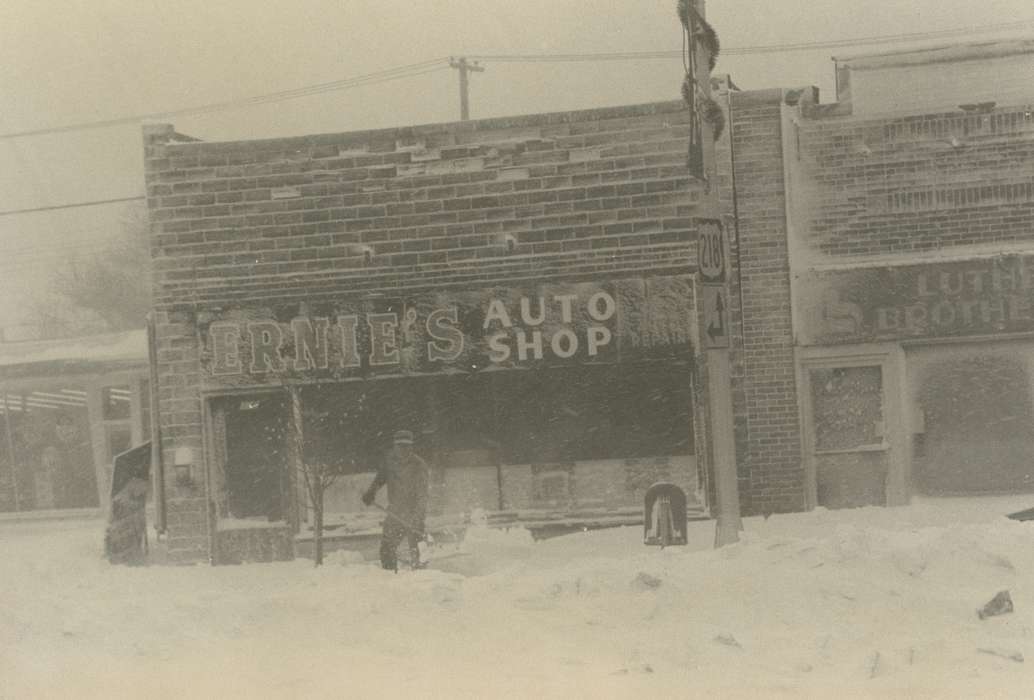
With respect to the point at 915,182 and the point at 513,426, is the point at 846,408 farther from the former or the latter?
the point at 513,426

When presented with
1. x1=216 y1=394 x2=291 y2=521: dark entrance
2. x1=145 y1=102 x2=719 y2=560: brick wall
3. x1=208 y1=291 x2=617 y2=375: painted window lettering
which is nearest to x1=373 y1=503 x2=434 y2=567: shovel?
x1=216 y1=394 x2=291 y2=521: dark entrance

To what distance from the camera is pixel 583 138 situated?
12164mm

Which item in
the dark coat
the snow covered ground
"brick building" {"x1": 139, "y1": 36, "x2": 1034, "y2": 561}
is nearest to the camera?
the snow covered ground

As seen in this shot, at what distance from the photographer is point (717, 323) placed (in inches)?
403

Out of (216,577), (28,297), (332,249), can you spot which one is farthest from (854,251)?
(28,297)

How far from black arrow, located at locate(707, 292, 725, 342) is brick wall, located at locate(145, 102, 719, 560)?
1.87 m

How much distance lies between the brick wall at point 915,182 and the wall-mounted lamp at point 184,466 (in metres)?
6.92

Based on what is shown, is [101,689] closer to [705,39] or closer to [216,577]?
[216,577]

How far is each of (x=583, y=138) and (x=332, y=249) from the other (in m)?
2.85

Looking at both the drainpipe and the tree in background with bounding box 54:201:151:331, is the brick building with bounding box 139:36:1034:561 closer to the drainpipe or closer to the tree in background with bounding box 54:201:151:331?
the drainpipe

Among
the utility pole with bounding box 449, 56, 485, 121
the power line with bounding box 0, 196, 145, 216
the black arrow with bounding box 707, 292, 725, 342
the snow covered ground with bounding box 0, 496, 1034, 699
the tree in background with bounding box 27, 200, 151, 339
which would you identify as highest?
the utility pole with bounding box 449, 56, 485, 121

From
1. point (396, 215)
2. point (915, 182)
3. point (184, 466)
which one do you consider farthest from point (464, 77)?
point (184, 466)

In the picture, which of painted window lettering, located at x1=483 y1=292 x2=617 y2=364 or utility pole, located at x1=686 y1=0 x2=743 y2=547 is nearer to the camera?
utility pole, located at x1=686 y1=0 x2=743 y2=547

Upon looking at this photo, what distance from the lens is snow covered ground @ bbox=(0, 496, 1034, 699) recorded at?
25.2ft
